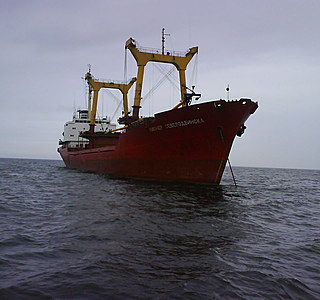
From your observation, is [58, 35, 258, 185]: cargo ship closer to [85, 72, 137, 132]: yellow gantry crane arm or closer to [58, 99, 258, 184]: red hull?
[58, 99, 258, 184]: red hull

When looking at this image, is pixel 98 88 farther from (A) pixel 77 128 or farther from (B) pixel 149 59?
(B) pixel 149 59

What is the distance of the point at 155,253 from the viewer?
15.8ft

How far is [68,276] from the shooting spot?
3.76 m

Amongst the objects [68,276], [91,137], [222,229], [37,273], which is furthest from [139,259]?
[91,137]

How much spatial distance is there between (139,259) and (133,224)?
7.55 ft

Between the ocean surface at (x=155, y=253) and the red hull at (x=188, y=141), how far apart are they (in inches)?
231

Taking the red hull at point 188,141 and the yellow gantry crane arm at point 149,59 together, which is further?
the yellow gantry crane arm at point 149,59

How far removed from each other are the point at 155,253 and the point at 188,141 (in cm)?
1031

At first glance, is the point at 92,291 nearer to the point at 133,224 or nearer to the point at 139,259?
the point at 139,259

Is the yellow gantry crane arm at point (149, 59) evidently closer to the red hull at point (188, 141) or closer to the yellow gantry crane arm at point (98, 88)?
the red hull at point (188, 141)

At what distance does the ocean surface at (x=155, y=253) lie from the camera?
3541 mm

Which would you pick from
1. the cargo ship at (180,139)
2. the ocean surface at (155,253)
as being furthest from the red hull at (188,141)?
the ocean surface at (155,253)

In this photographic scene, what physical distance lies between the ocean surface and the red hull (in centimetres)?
588

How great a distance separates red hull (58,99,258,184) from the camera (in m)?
14.0
